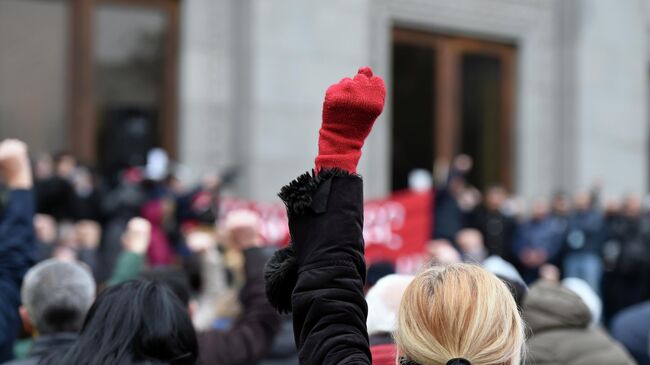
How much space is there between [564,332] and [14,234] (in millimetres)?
2267

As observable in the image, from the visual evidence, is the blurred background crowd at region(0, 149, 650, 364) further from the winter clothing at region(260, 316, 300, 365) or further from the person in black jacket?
the person in black jacket

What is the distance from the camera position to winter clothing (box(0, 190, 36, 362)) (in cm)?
374

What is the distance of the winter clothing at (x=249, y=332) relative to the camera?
12.3 ft

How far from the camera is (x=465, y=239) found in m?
10.4

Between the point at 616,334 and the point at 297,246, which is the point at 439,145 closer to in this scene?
the point at 616,334

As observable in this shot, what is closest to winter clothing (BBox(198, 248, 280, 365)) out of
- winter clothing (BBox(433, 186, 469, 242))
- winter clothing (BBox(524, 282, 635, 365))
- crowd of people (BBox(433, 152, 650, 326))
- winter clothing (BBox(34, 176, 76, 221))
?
winter clothing (BBox(524, 282, 635, 365))

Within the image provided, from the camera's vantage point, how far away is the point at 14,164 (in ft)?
12.6

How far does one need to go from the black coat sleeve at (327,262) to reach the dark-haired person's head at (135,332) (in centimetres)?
79

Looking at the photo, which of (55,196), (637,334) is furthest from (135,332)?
(55,196)

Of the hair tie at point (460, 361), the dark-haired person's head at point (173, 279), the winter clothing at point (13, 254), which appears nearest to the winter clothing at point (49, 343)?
the winter clothing at point (13, 254)

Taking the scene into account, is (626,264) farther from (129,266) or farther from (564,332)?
(129,266)

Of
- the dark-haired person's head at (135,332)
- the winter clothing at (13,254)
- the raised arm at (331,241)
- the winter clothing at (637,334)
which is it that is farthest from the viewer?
the winter clothing at (637,334)

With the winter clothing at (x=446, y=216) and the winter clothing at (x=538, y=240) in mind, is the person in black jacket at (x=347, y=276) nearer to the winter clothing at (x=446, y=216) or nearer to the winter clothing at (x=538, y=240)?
the winter clothing at (x=446, y=216)

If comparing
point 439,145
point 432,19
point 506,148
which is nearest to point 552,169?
point 506,148
